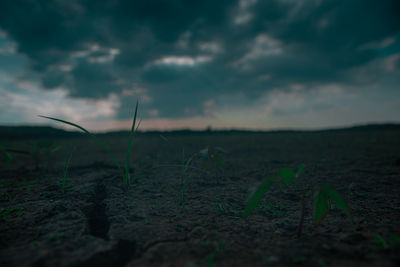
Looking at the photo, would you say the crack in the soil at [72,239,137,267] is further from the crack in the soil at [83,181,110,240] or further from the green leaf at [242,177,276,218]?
the green leaf at [242,177,276,218]

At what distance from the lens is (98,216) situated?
1182 mm

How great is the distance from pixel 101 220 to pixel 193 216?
50 cm

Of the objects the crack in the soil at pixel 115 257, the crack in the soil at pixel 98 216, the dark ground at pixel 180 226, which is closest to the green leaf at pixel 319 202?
the dark ground at pixel 180 226

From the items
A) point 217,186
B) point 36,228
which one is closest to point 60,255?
point 36,228

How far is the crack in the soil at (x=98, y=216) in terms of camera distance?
3.37ft

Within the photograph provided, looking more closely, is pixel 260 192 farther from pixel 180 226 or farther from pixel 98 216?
pixel 98 216

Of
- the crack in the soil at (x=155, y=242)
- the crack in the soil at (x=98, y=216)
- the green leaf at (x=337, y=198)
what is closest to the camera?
the green leaf at (x=337, y=198)

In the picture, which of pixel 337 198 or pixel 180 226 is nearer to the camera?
pixel 337 198

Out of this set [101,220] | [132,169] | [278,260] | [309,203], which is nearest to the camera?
[278,260]

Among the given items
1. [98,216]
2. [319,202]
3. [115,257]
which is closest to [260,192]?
[319,202]

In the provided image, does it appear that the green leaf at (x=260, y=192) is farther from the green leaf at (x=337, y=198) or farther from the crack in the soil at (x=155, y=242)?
the crack in the soil at (x=155, y=242)

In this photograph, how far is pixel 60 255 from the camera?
799 mm

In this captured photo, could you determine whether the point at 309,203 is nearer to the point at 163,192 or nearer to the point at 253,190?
the point at 253,190

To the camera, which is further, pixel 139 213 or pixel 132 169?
pixel 132 169
